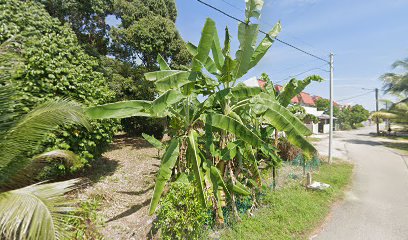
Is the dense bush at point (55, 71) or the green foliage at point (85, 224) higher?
the dense bush at point (55, 71)

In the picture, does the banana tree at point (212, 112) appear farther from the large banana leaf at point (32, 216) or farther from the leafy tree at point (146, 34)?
the leafy tree at point (146, 34)

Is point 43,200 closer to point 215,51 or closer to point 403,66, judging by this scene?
point 215,51

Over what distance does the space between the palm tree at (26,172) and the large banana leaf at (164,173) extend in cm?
128

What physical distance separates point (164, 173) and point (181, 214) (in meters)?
0.77

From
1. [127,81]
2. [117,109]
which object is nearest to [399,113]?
[127,81]

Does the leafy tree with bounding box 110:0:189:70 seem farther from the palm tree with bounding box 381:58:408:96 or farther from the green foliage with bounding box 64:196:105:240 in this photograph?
the palm tree with bounding box 381:58:408:96

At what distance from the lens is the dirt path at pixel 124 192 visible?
4223 mm

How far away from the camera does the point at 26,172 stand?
3.67m

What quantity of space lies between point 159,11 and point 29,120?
37.3 ft

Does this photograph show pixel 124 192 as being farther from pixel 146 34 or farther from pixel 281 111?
pixel 146 34

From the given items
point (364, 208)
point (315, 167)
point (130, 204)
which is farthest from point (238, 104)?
point (315, 167)

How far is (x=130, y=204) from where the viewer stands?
546 centimetres

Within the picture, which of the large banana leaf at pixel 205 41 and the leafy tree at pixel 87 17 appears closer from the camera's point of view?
the large banana leaf at pixel 205 41

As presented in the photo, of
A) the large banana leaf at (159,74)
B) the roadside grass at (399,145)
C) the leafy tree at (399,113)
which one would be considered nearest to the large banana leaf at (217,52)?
the large banana leaf at (159,74)
